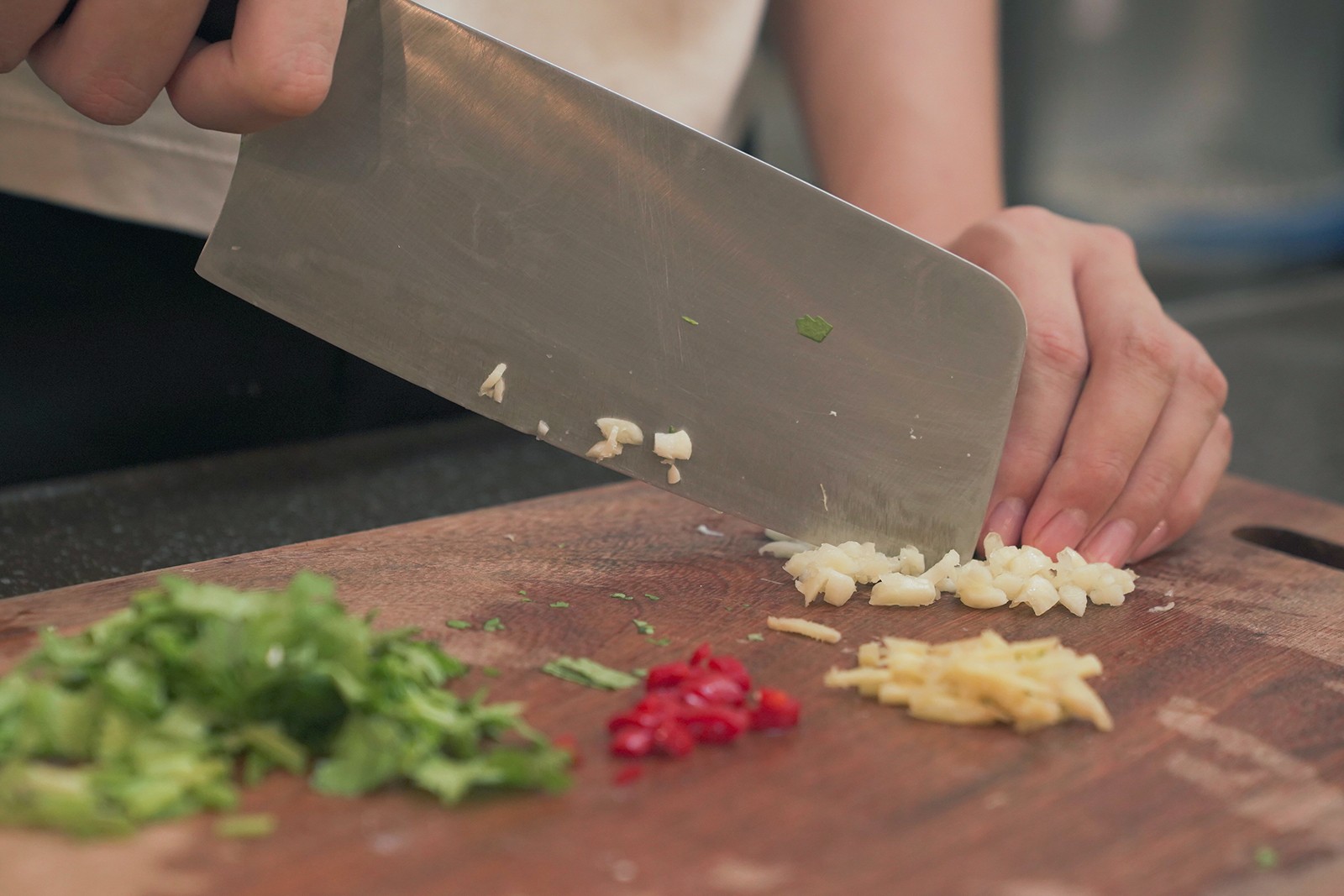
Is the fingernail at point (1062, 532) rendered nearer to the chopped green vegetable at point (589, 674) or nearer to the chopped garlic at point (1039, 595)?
the chopped garlic at point (1039, 595)

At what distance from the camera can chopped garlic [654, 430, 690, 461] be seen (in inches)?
42.3

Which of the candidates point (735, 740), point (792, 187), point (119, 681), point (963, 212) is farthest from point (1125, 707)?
point (963, 212)

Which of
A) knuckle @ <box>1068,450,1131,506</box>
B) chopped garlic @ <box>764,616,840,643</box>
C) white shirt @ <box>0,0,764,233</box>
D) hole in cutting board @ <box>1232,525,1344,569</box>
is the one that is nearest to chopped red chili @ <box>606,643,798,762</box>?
chopped garlic @ <box>764,616,840,643</box>

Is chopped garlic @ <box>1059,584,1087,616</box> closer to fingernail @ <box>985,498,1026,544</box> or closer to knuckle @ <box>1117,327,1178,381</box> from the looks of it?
fingernail @ <box>985,498,1026,544</box>

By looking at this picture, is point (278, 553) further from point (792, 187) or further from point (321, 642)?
point (792, 187)

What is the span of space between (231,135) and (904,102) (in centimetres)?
92

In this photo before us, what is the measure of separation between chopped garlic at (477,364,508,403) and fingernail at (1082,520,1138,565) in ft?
1.92

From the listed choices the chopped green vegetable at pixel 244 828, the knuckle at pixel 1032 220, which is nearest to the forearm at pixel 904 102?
the knuckle at pixel 1032 220

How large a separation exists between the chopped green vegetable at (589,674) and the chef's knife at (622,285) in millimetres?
238

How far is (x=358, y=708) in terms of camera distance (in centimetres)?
73

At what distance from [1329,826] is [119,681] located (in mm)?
745

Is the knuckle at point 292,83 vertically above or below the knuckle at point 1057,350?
above

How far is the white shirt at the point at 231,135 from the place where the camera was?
1.38 meters

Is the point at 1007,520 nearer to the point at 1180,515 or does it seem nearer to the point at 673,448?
the point at 1180,515
